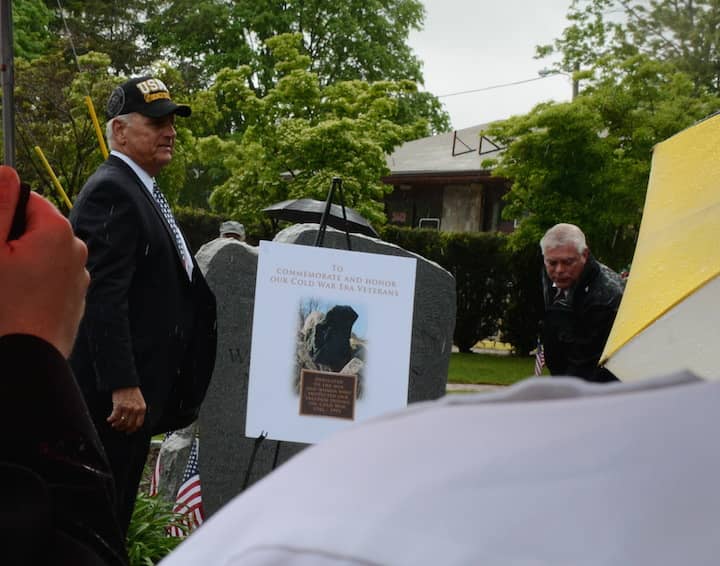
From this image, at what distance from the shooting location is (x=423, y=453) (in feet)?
1.99

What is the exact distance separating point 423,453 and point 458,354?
20478 millimetres

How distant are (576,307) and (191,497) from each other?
7.41 feet

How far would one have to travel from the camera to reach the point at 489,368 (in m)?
18.1

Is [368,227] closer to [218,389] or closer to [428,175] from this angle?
[218,389]

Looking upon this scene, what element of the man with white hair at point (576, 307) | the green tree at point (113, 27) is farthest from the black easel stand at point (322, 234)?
the green tree at point (113, 27)

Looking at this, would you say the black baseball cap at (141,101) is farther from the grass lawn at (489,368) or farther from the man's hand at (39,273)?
the grass lawn at (489,368)

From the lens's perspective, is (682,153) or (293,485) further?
(682,153)

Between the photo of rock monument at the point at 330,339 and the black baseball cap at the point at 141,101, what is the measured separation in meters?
1.88

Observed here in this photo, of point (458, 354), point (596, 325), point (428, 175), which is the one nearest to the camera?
point (596, 325)

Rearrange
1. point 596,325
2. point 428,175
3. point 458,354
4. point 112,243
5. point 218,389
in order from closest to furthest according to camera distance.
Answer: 1. point 112,243
2. point 596,325
3. point 218,389
4. point 458,354
5. point 428,175

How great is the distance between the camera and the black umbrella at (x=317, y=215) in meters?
6.22

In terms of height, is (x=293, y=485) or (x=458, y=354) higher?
(x=293, y=485)

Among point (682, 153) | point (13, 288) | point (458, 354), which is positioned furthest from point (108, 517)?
point (458, 354)

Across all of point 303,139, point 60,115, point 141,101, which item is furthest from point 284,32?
point 141,101
